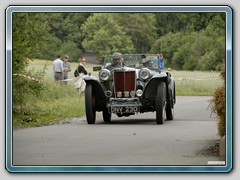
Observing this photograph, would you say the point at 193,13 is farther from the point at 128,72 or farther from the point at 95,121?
the point at 128,72

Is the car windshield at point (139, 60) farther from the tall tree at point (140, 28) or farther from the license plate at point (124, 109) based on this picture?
the license plate at point (124, 109)

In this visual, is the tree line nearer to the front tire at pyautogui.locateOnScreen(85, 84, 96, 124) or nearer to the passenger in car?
the passenger in car

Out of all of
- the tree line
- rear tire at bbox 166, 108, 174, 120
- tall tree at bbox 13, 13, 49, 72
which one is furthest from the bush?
rear tire at bbox 166, 108, 174, 120

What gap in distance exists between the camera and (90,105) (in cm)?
1986

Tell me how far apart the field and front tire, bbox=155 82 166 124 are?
1.40 meters

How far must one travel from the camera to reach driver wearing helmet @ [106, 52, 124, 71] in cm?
1763

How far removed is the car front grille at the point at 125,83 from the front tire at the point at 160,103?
45 cm

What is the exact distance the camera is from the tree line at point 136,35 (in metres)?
16.2

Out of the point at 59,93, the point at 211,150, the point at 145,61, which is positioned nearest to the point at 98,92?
the point at 145,61

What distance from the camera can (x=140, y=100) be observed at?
2056 centimetres

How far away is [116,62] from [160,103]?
5.68 ft

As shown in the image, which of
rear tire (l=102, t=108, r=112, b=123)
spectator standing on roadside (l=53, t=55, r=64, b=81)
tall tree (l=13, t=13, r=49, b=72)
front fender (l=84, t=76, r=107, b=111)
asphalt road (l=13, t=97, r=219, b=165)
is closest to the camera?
asphalt road (l=13, t=97, r=219, b=165)

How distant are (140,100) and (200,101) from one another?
2986 mm

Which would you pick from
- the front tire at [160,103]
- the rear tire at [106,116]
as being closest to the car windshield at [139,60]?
the front tire at [160,103]
